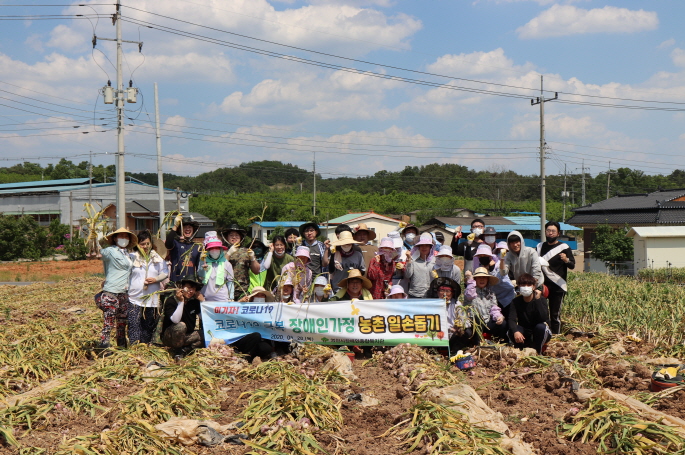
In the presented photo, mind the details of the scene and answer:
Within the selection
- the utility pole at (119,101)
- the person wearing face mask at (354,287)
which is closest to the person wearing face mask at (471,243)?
the person wearing face mask at (354,287)

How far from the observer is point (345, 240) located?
7578 millimetres

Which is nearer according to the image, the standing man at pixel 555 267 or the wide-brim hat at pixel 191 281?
the wide-brim hat at pixel 191 281

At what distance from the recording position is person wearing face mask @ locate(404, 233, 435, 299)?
7.32 m

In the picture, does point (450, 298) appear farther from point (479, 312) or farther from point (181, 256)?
point (181, 256)

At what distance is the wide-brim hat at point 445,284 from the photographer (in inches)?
275

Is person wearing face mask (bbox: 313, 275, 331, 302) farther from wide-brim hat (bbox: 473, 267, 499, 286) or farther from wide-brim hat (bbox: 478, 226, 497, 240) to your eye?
wide-brim hat (bbox: 478, 226, 497, 240)

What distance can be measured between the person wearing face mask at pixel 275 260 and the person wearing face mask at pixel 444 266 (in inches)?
75.0

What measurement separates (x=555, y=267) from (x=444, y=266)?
5.29 ft

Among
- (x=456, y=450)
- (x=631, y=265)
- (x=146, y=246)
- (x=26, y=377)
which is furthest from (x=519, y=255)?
(x=631, y=265)

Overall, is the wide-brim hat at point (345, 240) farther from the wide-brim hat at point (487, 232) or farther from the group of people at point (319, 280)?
the wide-brim hat at point (487, 232)

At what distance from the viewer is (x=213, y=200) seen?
5269cm

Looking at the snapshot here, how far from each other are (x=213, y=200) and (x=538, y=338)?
157ft

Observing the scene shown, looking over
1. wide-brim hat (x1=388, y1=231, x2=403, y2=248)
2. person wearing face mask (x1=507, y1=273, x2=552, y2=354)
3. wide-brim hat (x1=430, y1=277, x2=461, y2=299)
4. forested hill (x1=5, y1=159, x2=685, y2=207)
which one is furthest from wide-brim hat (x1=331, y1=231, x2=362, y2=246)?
forested hill (x1=5, y1=159, x2=685, y2=207)

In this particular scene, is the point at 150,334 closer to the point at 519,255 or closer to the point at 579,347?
the point at 519,255
